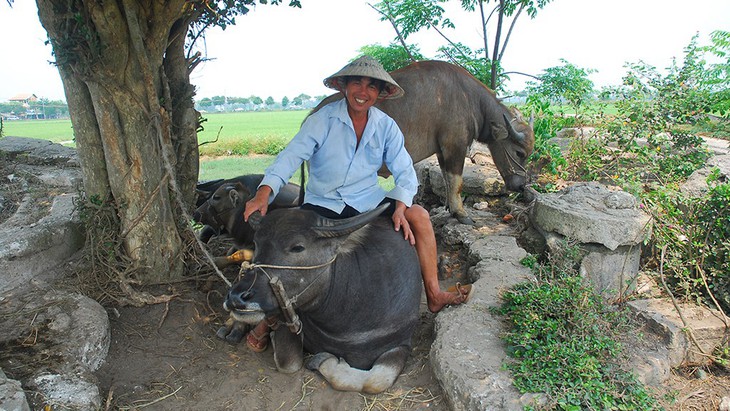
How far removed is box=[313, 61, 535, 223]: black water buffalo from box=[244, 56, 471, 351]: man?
178 centimetres

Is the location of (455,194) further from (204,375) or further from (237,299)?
(237,299)

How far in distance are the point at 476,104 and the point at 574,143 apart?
2366 mm

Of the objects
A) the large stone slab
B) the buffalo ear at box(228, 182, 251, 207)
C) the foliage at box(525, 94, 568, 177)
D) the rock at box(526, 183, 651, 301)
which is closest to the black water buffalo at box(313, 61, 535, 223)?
the foliage at box(525, 94, 568, 177)

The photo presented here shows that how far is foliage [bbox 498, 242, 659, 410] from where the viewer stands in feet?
8.16

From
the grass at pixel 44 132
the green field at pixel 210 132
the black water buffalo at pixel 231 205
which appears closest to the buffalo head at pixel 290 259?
the black water buffalo at pixel 231 205

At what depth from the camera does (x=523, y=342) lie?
2.83 m

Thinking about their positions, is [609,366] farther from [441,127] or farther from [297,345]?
[441,127]

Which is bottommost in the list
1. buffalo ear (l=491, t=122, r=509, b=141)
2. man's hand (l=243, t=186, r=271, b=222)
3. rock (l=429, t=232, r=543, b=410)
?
rock (l=429, t=232, r=543, b=410)

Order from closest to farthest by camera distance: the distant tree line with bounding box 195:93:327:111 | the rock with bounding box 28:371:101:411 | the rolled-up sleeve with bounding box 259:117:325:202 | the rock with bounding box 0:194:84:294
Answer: the rock with bounding box 28:371:101:411 < the rolled-up sleeve with bounding box 259:117:325:202 < the rock with bounding box 0:194:84:294 < the distant tree line with bounding box 195:93:327:111

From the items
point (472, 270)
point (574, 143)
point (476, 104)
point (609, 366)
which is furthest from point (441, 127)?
point (609, 366)

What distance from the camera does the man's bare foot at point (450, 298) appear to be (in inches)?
136

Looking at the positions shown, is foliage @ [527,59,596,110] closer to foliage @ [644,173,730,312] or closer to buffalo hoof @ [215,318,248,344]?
foliage @ [644,173,730,312]

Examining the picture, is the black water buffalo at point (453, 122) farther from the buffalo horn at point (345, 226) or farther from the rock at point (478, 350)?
the buffalo horn at point (345, 226)

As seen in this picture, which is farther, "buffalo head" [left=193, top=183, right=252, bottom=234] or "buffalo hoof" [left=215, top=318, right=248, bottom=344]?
"buffalo head" [left=193, top=183, right=252, bottom=234]
